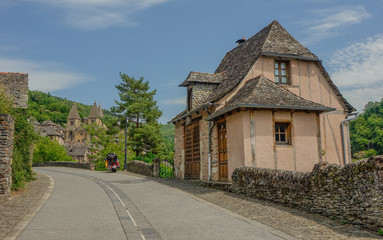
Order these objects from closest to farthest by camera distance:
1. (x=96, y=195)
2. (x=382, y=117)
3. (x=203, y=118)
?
(x=96, y=195), (x=203, y=118), (x=382, y=117)

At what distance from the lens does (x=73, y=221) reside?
7.75 m

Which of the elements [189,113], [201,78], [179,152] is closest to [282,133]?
[189,113]

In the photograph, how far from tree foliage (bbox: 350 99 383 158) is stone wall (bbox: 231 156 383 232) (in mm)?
55491

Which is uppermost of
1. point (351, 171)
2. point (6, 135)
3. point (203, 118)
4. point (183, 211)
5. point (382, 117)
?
point (382, 117)

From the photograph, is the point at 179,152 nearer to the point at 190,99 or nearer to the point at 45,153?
the point at 190,99

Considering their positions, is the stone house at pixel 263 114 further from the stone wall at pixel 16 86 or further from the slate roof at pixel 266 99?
the stone wall at pixel 16 86

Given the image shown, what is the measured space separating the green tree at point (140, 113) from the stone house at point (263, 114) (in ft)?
59.7

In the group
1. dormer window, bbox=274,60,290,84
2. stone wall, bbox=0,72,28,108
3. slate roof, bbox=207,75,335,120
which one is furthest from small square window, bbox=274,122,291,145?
stone wall, bbox=0,72,28,108

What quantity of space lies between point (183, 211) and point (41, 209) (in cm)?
374

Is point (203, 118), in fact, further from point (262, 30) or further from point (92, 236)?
point (92, 236)

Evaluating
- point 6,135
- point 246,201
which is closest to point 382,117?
point 246,201

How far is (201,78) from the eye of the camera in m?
18.7

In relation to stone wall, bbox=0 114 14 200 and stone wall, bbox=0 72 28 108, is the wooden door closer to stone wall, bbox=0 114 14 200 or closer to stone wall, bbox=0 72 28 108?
stone wall, bbox=0 114 14 200

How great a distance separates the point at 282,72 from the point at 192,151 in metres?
6.42
